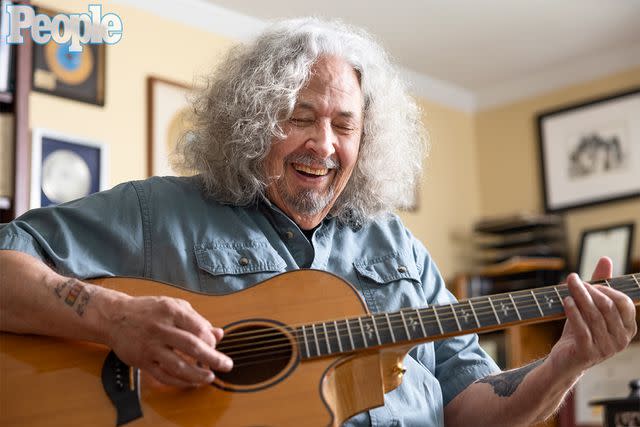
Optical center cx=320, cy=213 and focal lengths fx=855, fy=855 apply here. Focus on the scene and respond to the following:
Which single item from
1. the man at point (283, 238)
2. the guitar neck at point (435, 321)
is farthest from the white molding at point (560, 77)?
the guitar neck at point (435, 321)

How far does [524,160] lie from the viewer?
487 centimetres

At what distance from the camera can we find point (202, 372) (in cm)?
123

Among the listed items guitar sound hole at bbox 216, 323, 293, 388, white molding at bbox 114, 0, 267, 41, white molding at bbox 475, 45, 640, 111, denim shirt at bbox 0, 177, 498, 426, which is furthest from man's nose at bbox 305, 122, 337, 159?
white molding at bbox 475, 45, 640, 111

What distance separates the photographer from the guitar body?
1240 mm

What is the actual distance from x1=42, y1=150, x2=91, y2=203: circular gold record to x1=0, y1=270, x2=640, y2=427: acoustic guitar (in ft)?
6.59

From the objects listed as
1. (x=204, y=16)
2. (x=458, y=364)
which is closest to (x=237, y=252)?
(x=458, y=364)

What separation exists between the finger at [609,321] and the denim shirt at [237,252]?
34 centimetres

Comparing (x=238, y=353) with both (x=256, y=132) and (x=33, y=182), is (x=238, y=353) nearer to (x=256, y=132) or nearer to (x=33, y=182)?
(x=256, y=132)

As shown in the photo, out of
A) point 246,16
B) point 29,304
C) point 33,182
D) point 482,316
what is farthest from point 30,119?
point 482,316

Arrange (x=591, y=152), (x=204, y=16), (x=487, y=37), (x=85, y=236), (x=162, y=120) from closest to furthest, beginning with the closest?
(x=85, y=236) → (x=162, y=120) → (x=204, y=16) → (x=487, y=37) → (x=591, y=152)

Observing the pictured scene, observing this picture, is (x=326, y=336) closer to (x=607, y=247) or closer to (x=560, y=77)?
(x=607, y=247)

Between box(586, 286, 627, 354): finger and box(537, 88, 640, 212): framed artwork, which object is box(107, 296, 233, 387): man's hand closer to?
box(586, 286, 627, 354): finger

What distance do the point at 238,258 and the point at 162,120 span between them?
2.27 m

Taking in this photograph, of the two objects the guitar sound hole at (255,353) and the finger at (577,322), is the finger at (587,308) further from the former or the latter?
the guitar sound hole at (255,353)
